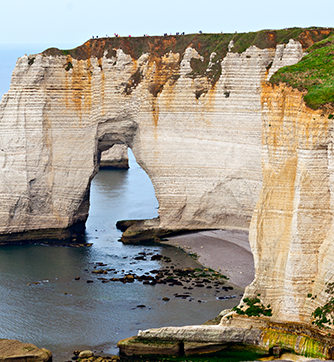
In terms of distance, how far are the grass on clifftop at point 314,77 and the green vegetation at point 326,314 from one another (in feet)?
22.5

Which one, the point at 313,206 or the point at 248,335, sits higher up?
the point at 313,206

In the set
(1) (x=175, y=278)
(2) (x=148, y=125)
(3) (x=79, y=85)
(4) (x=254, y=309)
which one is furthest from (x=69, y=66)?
(4) (x=254, y=309)

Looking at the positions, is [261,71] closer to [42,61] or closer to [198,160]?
[198,160]

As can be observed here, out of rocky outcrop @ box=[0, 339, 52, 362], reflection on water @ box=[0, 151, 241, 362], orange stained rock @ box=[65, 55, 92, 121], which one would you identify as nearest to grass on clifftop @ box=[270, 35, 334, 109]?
reflection on water @ box=[0, 151, 241, 362]

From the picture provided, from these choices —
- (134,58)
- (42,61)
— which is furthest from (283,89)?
(42,61)

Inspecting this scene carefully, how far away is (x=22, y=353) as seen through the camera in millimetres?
25359

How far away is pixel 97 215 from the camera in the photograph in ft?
159

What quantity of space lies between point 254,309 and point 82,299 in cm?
974

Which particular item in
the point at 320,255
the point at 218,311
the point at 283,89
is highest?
the point at 283,89

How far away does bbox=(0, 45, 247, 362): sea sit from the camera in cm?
2820

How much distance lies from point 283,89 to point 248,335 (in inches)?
388

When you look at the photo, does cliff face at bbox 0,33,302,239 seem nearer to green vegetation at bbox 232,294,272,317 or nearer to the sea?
the sea

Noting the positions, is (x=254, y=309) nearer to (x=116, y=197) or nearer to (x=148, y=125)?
(x=148, y=125)

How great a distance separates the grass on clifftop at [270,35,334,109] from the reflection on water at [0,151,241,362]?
11.1 m
